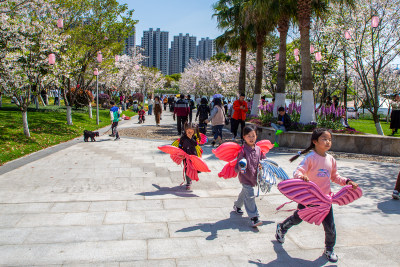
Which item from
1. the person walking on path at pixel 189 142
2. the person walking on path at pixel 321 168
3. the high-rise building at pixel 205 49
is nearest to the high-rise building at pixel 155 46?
the high-rise building at pixel 205 49

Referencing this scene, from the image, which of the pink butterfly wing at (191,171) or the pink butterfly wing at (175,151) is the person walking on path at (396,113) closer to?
the pink butterfly wing at (191,171)

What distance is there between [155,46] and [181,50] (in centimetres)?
1332

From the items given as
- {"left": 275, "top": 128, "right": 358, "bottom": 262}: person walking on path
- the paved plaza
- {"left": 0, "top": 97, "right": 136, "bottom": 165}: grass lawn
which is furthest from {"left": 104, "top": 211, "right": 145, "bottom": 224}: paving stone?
{"left": 0, "top": 97, "right": 136, "bottom": 165}: grass lawn

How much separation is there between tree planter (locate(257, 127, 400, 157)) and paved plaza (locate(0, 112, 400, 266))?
2999 millimetres

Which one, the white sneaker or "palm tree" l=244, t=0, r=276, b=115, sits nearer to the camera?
the white sneaker

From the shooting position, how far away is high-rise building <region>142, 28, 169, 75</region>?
156m

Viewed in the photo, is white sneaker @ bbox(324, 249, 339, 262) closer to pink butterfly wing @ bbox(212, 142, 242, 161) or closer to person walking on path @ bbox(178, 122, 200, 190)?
pink butterfly wing @ bbox(212, 142, 242, 161)

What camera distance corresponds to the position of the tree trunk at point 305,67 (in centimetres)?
1238

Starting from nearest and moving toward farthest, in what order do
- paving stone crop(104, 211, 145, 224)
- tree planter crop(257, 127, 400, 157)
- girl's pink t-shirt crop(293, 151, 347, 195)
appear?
girl's pink t-shirt crop(293, 151, 347, 195), paving stone crop(104, 211, 145, 224), tree planter crop(257, 127, 400, 157)

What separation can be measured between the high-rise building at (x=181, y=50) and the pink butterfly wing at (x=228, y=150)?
161139mm

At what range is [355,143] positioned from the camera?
430 inches

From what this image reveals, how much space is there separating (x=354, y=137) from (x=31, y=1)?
12782 millimetres

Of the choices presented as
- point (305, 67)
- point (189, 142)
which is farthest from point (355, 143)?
point (189, 142)

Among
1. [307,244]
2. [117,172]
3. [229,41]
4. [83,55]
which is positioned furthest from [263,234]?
[229,41]
